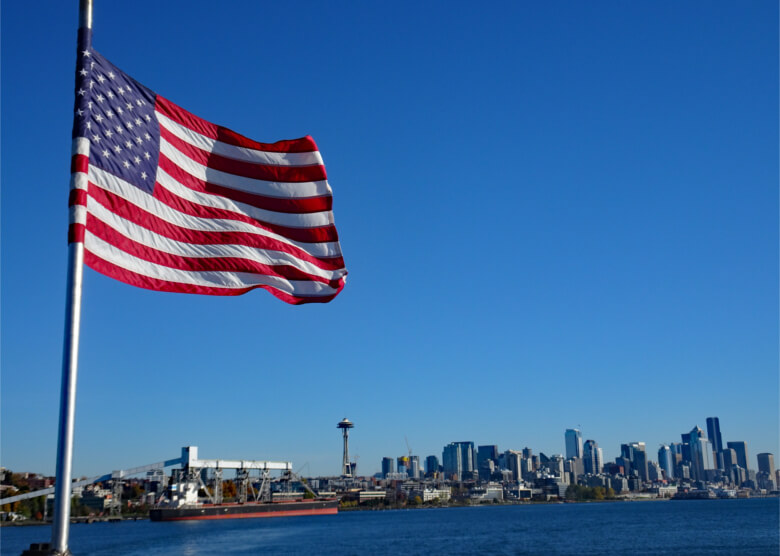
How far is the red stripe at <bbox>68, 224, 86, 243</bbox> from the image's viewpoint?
27.1ft

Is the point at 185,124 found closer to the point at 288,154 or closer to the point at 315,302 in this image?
the point at 288,154

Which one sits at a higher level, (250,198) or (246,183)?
(246,183)

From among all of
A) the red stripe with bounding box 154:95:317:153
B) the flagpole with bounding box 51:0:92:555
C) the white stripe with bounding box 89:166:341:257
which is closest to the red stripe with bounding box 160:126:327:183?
the red stripe with bounding box 154:95:317:153

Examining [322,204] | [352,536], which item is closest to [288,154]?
[322,204]

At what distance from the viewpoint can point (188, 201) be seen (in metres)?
10.9

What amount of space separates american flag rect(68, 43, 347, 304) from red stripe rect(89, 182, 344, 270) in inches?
0.6

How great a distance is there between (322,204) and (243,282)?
198 centimetres

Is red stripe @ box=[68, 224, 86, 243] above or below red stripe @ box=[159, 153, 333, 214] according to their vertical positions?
below

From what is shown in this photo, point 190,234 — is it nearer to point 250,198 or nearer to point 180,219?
point 180,219

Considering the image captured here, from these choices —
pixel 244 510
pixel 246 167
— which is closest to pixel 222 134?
pixel 246 167

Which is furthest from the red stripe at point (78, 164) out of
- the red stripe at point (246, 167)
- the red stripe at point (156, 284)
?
the red stripe at point (246, 167)

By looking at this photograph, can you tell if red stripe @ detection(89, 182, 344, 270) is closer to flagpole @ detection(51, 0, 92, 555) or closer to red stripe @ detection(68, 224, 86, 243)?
red stripe @ detection(68, 224, 86, 243)

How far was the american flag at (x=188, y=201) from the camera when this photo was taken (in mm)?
9242

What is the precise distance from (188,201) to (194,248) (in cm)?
72
